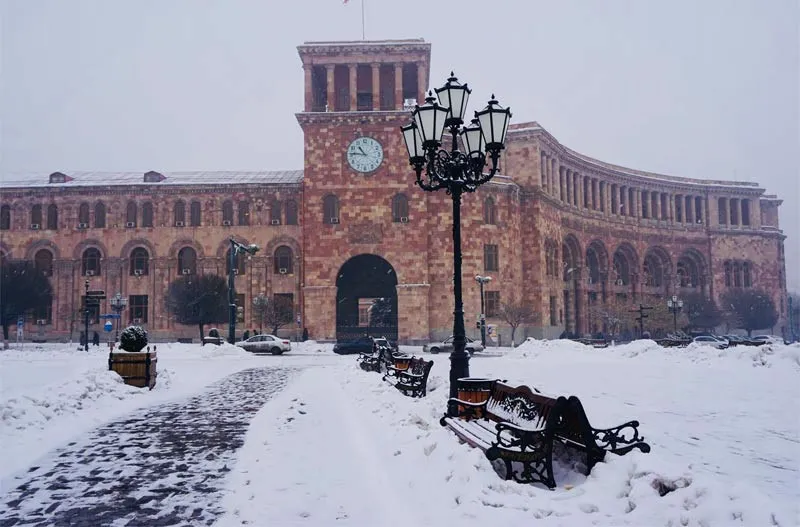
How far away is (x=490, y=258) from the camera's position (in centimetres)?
4722

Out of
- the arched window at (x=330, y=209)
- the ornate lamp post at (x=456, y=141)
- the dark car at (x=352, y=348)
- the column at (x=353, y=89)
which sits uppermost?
the column at (x=353, y=89)

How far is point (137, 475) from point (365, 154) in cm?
3785

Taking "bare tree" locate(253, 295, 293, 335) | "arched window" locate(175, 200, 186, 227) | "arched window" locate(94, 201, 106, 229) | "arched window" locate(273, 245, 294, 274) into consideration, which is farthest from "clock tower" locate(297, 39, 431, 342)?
"arched window" locate(94, 201, 106, 229)

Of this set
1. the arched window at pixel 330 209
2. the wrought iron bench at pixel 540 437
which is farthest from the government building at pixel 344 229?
the wrought iron bench at pixel 540 437

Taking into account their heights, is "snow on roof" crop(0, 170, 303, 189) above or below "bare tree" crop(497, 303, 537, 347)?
above

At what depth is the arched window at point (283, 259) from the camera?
48.8m

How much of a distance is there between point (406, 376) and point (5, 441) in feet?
25.9

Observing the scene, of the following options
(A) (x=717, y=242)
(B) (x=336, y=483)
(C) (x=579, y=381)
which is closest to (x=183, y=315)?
(C) (x=579, y=381)

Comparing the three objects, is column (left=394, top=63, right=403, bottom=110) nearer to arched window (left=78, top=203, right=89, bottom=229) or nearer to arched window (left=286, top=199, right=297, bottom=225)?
arched window (left=286, top=199, right=297, bottom=225)

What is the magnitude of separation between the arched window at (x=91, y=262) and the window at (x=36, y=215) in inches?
167

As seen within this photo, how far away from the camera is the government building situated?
43.8 m

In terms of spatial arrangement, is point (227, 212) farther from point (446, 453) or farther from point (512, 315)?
point (446, 453)

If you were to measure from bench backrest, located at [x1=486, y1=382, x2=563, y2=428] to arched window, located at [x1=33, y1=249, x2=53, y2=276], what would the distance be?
48.5 metres

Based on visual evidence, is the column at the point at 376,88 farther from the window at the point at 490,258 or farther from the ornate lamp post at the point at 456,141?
the ornate lamp post at the point at 456,141
